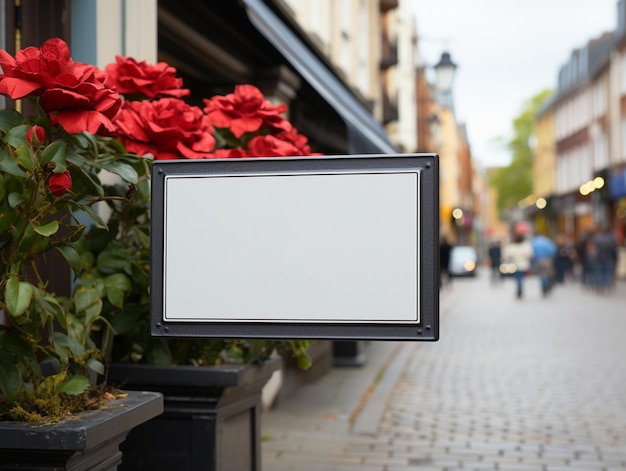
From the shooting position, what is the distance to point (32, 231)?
2352 millimetres

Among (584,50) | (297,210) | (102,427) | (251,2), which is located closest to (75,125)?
(297,210)

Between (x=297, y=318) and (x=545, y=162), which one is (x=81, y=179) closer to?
(x=297, y=318)

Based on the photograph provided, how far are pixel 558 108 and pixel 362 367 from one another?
163 feet

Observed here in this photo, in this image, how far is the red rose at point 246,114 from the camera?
11.7 ft

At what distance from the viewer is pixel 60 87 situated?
93.5 inches

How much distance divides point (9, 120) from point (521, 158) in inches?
2796

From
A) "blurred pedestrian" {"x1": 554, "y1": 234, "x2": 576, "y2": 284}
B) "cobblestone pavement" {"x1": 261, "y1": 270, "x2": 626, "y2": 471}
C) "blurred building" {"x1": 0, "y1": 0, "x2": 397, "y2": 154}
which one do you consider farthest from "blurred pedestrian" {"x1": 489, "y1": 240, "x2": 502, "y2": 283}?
"blurred building" {"x1": 0, "y1": 0, "x2": 397, "y2": 154}

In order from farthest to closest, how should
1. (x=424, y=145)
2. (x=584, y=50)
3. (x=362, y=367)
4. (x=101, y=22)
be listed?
1. (x=584, y=50)
2. (x=424, y=145)
3. (x=362, y=367)
4. (x=101, y=22)

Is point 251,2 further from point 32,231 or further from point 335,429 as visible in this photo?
point 32,231

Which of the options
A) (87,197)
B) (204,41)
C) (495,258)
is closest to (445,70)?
(204,41)

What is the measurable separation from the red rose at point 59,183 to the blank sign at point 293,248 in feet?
0.78

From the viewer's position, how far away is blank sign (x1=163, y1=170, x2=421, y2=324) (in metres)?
2.30

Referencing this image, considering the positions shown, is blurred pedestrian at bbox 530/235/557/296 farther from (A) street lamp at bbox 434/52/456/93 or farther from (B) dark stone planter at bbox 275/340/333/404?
(B) dark stone planter at bbox 275/340/333/404

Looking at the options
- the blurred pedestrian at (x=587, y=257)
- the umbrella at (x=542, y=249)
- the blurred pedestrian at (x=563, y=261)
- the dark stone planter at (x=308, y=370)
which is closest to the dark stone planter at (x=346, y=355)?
the dark stone planter at (x=308, y=370)
